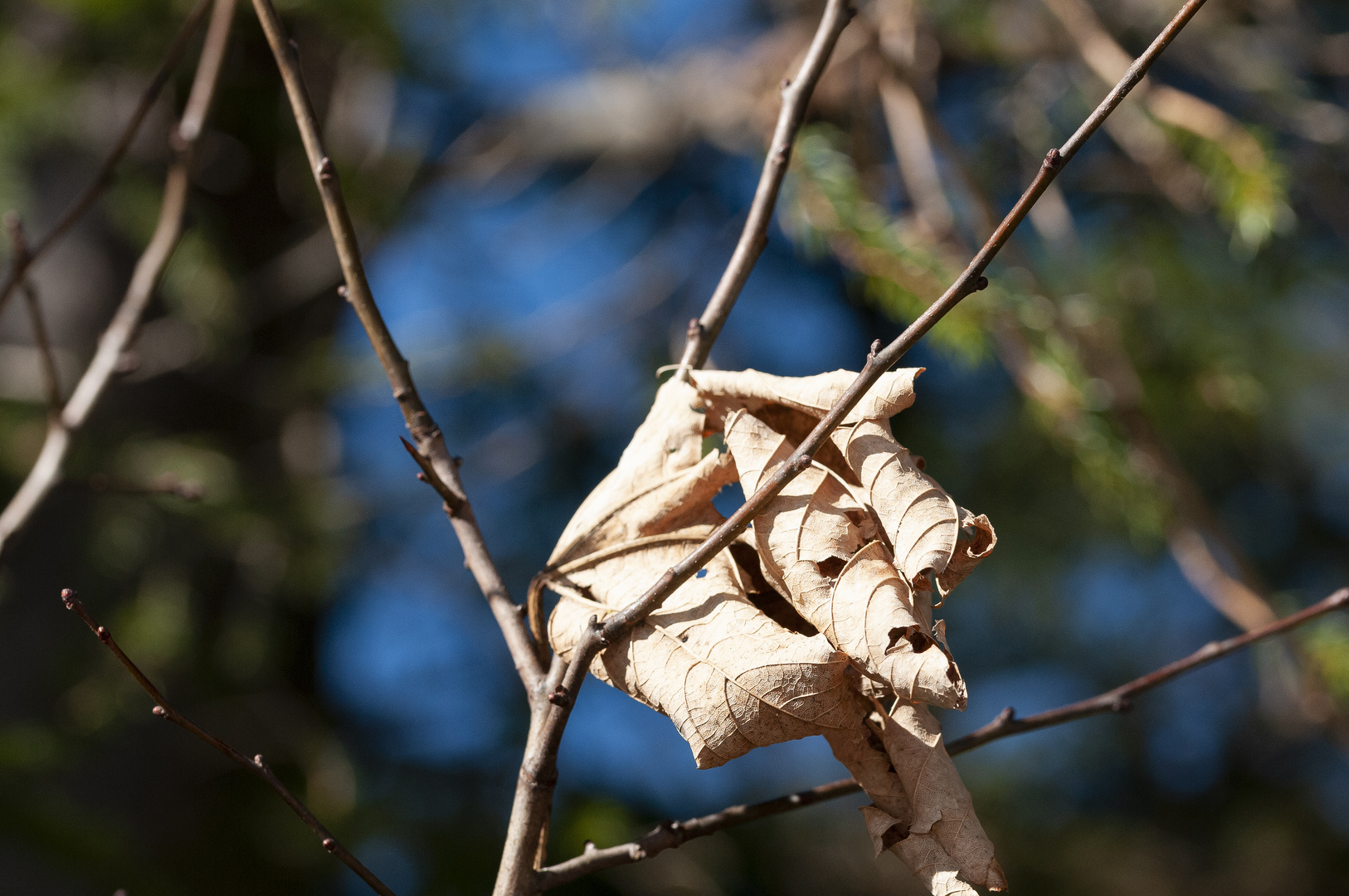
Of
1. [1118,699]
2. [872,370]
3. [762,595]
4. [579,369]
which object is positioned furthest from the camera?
[579,369]

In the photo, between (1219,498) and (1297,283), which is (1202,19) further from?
(1219,498)

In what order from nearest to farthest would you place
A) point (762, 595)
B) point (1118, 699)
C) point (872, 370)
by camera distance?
point (872, 370)
point (762, 595)
point (1118, 699)

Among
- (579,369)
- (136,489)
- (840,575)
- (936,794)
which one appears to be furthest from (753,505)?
(579,369)

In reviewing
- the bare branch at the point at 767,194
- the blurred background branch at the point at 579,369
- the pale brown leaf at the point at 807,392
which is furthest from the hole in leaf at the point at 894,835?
the blurred background branch at the point at 579,369

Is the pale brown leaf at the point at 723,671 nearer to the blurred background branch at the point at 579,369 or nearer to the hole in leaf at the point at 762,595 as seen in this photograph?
the hole in leaf at the point at 762,595

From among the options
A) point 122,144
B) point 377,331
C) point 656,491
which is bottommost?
point 656,491

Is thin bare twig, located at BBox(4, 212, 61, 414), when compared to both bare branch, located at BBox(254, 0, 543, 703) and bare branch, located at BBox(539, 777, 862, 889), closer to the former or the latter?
bare branch, located at BBox(254, 0, 543, 703)

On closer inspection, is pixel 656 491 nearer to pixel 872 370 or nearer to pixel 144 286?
pixel 872 370
